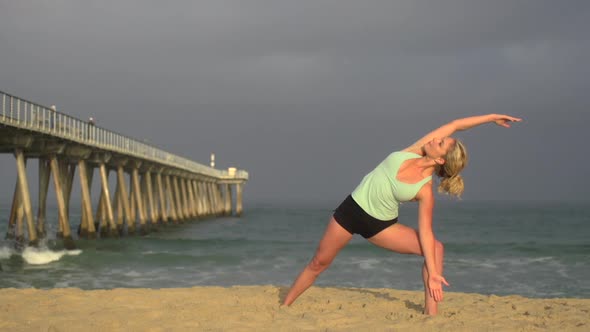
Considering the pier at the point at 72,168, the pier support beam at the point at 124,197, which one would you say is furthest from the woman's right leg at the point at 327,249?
the pier support beam at the point at 124,197

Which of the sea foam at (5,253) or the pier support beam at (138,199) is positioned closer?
the sea foam at (5,253)

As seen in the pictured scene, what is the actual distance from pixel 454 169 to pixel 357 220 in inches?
35.0

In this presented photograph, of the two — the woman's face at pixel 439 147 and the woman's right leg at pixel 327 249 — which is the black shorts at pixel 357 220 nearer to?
the woman's right leg at pixel 327 249

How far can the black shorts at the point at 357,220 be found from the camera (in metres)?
5.04

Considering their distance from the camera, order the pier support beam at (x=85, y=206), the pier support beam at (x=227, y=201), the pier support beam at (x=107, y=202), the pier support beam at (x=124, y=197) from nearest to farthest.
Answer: the pier support beam at (x=85, y=206) < the pier support beam at (x=107, y=202) < the pier support beam at (x=124, y=197) < the pier support beam at (x=227, y=201)

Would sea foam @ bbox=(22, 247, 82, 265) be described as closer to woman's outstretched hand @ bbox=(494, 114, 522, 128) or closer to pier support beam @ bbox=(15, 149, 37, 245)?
pier support beam @ bbox=(15, 149, 37, 245)

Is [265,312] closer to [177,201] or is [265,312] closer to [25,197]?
[25,197]

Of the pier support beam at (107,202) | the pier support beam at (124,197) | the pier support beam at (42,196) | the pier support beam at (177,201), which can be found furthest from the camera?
the pier support beam at (177,201)

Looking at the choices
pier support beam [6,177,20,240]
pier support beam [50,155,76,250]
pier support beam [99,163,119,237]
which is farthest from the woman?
pier support beam [99,163,119,237]

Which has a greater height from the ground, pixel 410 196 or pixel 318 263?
pixel 410 196

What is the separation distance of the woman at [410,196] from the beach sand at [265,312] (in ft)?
1.64

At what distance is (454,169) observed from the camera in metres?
4.70

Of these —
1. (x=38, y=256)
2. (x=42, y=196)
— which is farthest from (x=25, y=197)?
(x=42, y=196)

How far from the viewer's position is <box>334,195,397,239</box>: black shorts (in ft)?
16.5
